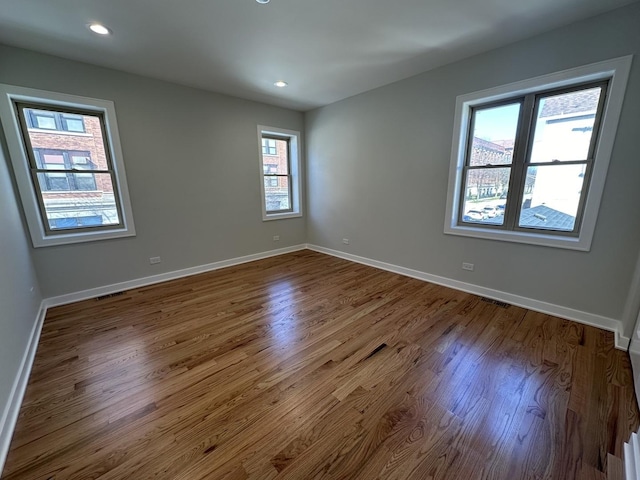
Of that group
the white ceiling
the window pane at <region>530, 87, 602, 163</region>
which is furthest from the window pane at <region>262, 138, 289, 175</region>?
the window pane at <region>530, 87, 602, 163</region>

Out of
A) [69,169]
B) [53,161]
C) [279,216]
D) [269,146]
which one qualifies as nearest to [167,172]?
[69,169]

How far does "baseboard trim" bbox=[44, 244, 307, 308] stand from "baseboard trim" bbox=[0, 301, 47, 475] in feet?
2.45

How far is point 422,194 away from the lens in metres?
3.45

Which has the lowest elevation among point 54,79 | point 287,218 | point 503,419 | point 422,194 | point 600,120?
point 503,419

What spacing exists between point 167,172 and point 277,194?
191 cm

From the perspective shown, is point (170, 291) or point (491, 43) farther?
point (170, 291)

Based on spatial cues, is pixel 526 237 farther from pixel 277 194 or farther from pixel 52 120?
pixel 52 120

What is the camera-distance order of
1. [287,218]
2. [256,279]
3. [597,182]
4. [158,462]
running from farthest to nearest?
1. [287,218]
2. [256,279]
3. [597,182]
4. [158,462]

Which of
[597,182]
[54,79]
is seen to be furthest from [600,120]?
[54,79]

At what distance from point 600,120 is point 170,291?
16.0 feet

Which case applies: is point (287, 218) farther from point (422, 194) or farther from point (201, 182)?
point (422, 194)

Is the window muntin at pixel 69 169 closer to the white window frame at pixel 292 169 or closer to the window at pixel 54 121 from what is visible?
the window at pixel 54 121

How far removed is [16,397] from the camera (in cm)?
160

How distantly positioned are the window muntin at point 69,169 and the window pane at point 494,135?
447 centimetres
